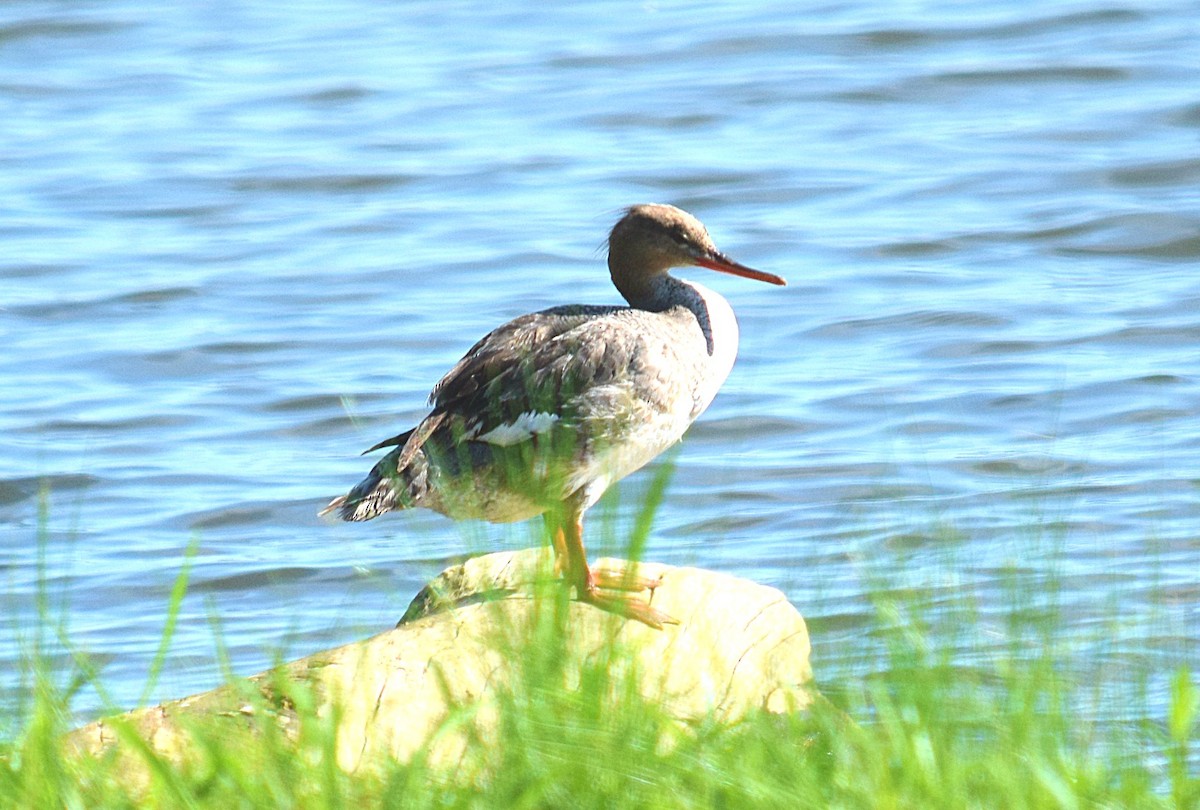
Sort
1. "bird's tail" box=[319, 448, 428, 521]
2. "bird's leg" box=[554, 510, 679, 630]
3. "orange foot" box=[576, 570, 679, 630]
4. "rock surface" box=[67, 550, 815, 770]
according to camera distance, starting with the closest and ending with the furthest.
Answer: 1. "rock surface" box=[67, 550, 815, 770]
2. "orange foot" box=[576, 570, 679, 630]
3. "bird's leg" box=[554, 510, 679, 630]
4. "bird's tail" box=[319, 448, 428, 521]

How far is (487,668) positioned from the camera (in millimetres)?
3961

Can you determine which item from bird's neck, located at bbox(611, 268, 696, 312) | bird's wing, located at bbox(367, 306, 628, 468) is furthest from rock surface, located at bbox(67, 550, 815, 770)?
bird's neck, located at bbox(611, 268, 696, 312)

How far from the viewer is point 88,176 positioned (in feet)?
→ 39.8

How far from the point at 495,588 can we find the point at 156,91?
10141 mm

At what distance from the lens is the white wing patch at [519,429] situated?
522cm

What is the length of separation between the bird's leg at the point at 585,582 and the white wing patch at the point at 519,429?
251mm

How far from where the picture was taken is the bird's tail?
5.32 m

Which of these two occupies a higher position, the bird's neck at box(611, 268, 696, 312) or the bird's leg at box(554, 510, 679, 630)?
the bird's neck at box(611, 268, 696, 312)

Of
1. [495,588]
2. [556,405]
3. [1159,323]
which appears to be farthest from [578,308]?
[1159,323]

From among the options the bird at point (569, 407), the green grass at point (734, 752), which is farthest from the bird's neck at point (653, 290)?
the green grass at point (734, 752)

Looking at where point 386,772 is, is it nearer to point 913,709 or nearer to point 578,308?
point 913,709

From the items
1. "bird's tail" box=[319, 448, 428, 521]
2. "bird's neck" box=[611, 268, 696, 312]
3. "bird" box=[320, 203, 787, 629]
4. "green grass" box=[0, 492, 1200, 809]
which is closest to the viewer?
"green grass" box=[0, 492, 1200, 809]

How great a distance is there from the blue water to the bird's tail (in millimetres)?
410

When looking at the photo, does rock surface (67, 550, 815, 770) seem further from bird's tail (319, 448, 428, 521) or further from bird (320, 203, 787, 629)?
bird's tail (319, 448, 428, 521)
